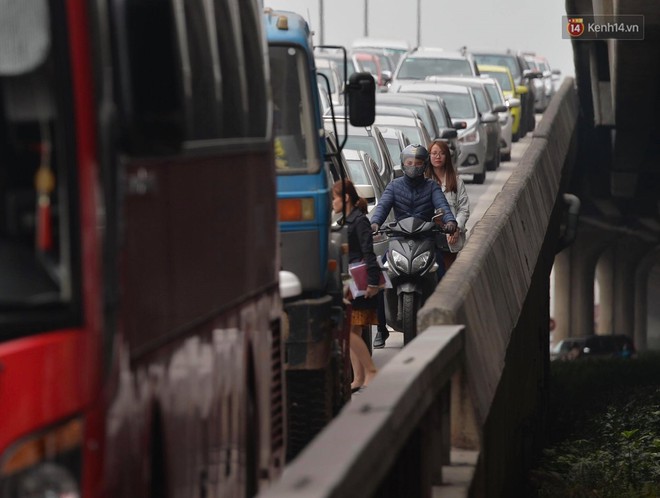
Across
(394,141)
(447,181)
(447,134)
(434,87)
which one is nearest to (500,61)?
(434,87)

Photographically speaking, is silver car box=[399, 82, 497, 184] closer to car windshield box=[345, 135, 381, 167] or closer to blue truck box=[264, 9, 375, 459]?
car windshield box=[345, 135, 381, 167]

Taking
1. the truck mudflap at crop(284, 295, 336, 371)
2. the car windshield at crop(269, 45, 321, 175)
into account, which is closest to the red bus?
the truck mudflap at crop(284, 295, 336, 371)

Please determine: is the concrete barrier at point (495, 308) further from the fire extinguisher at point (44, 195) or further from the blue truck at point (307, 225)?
the fire extinguisher at point (44, 195)

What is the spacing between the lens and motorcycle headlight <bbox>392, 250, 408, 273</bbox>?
1580 centimetres

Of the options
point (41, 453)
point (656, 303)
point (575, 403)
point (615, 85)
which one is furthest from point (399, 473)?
point (656, 303)

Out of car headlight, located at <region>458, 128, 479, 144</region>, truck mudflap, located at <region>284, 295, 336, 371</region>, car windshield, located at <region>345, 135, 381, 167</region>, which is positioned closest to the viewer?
truck mudflap, located at <region>284, 295, 336, 371</region>

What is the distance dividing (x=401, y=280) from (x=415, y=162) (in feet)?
3.36

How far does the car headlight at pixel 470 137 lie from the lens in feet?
118

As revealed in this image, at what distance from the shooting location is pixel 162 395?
582cm

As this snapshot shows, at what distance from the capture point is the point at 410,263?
51.8 feet

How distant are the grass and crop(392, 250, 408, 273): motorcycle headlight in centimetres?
186

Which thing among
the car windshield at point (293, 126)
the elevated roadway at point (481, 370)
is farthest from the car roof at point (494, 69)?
the car windshield at point (293, 126)

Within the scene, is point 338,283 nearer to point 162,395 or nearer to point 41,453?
point 162,395

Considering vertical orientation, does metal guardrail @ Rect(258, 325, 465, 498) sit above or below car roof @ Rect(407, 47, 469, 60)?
below
